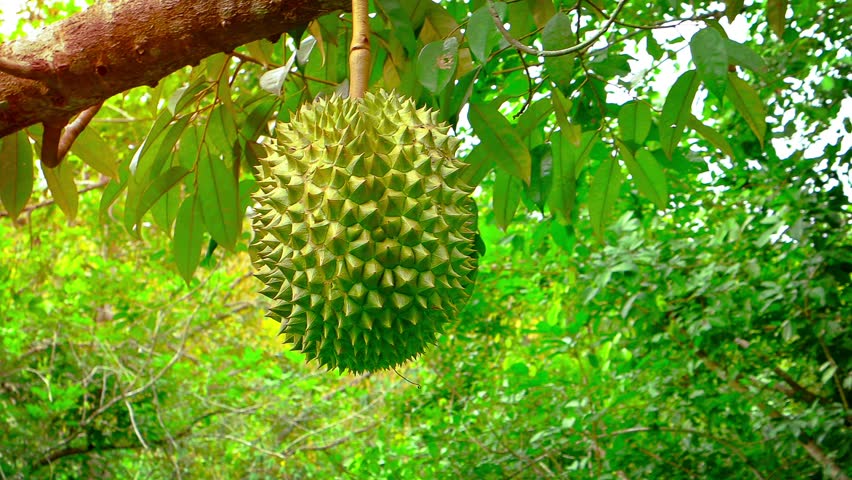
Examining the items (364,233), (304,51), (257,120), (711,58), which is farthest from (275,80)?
(711,58)

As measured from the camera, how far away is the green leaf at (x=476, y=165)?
45.5 inches

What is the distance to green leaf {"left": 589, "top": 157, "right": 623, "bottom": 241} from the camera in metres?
1.43

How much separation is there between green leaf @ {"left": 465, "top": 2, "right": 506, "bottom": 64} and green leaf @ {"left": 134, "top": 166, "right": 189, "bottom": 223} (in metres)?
0.61

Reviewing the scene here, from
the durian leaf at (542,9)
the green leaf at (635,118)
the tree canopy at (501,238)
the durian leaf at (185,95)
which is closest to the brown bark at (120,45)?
the tree canopy at (501,238)

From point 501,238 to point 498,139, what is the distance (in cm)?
164

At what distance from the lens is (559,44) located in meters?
0.96

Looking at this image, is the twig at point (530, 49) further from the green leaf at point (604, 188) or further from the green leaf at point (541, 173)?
the green leaf at point (604, 188)

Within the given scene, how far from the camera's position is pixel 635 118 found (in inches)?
50.4

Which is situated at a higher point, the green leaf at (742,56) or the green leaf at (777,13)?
the green leaf at (777,13)

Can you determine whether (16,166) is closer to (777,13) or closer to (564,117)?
(564,117)

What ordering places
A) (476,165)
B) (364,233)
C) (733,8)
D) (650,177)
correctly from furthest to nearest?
(650,177) < (476,165) < (733,8) < (364,233)

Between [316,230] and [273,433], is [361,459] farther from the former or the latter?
[316,230]

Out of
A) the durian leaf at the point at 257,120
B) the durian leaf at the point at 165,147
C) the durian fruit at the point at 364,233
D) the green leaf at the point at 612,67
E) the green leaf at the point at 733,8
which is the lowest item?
the durian fruit at the point at 364,233

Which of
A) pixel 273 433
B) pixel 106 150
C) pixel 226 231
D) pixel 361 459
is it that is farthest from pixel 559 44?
pixel 273 433
